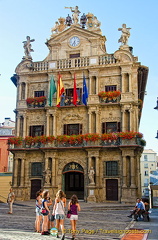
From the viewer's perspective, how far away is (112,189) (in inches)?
1185

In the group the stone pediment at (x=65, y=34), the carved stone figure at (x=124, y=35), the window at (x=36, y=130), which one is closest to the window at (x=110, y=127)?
the window at (x=36, y=130)

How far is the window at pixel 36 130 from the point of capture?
109ft

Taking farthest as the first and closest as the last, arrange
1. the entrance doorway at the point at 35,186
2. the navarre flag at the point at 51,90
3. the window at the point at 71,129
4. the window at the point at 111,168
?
the window at the point at 71,129 → the entrance doorway at the point at 35,186 → the navarre flag at the point at 51,90 → the window at the point at 111,168

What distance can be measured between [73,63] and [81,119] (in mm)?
5968

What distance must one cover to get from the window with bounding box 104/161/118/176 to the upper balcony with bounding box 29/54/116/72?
32.8 ft

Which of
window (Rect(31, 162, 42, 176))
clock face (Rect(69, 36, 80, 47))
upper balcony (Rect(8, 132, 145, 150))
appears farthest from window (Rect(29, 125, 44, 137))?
clock face (Rect(69, 36, 80, 47))

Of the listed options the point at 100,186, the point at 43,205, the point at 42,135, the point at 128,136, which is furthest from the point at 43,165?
the point at 43,205

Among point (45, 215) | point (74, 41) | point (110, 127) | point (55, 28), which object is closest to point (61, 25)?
point (55, 28)

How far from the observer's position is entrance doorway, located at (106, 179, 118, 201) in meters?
29.9

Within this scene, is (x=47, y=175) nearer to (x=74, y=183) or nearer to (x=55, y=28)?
(x=74, y=183)

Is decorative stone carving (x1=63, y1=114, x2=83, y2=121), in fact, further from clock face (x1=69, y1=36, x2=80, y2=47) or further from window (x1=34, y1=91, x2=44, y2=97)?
clock face (x1=69, y1=36, x2=80, y2=47)

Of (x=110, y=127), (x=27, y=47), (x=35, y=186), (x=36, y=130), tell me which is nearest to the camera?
(x=110, y=127)

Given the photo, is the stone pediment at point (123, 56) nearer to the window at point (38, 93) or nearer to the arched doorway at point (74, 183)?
the window at point (38, 93)

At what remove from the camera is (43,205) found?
1184cm
